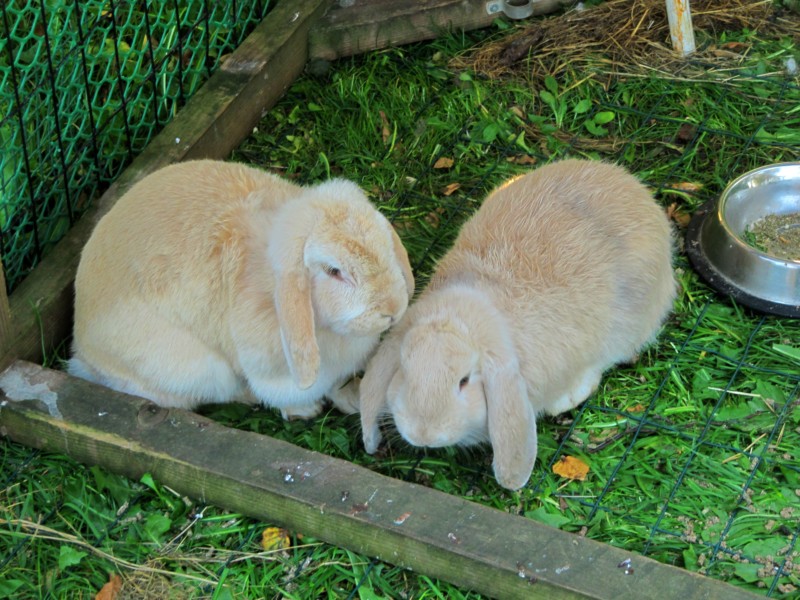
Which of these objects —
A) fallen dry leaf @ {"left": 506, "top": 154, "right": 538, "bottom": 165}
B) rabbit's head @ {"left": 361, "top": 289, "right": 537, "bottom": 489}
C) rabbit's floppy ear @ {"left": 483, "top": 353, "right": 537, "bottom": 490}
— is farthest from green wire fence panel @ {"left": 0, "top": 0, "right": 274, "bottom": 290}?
rabbit's floppy ear @ {"left": 483, "top": 353, "right": 537, "bottom": 490}

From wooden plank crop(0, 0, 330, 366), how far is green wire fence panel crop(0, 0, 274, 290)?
0.10 m

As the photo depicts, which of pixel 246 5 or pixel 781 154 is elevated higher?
pixel 246 5

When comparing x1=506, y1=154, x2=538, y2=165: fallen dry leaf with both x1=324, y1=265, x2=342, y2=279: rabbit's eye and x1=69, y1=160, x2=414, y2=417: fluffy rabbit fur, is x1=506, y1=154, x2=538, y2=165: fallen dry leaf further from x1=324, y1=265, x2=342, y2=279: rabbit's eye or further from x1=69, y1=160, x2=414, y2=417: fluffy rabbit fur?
x1=324, y1=265, x2=342, y2=279: rabbit's eye

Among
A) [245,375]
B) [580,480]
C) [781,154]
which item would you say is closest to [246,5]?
[245,375]

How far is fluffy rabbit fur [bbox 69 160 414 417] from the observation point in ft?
9.83

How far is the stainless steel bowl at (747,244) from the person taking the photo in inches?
146

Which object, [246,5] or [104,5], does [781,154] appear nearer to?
[246,5]

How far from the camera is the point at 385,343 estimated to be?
323cm

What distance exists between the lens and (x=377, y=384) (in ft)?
10.4

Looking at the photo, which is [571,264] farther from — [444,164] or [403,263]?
[444,164]

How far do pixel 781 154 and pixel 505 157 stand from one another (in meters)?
1.06

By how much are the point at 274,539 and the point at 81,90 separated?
6.11 ft

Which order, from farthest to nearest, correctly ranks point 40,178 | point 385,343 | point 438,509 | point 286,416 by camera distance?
1. point 40,178
2. point 286,416
3. point 385,343
4. point 438,509

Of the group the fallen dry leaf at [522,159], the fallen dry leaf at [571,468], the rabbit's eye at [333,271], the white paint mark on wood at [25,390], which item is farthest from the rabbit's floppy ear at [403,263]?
the fallen dry leaf at [522,159]
